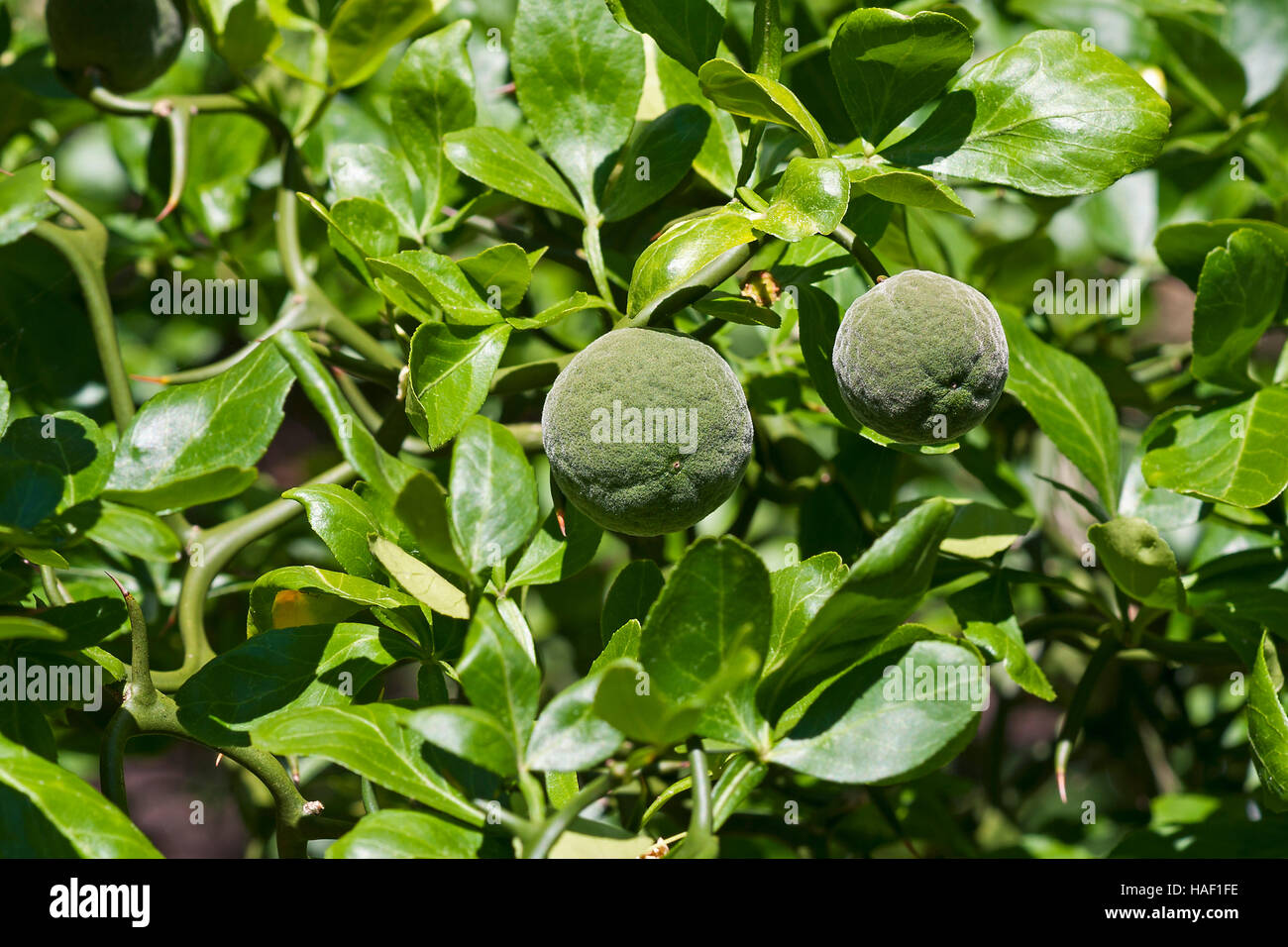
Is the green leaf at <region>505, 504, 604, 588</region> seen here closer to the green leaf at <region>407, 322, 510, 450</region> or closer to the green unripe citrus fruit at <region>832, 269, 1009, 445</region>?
the green leaf at <region>407, 322, 510, 450</region>

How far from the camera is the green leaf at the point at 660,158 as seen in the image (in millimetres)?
813

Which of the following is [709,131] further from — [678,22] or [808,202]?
[808,202]

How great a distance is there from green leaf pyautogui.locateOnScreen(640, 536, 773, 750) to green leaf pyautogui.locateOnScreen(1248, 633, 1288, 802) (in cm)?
38

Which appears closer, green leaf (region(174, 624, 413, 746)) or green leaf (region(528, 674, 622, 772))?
green leaf (region(528, 674, 622, 772))

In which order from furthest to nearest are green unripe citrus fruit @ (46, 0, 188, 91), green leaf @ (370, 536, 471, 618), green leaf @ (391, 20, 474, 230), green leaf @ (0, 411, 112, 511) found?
green unripe citrus fruit @ (46, 0, 188, 91) → green leaf @ (391, 20, 474, 230) → green leaf @ (0, 411, 112, 511) → green leaf @ (370, 536, 471, 618)

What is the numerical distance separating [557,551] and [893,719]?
26 cm

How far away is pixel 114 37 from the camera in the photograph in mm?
1013

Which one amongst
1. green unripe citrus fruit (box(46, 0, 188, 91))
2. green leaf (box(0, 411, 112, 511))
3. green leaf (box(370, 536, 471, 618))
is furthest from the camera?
green unripe citrus fruit (box(46, 0, 188, 91))

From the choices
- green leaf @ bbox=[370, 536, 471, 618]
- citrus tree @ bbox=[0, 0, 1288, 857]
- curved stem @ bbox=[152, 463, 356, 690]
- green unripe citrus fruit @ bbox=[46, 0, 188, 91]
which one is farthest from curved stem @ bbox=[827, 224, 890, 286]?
green unripe citrus fruit @ bbox=[46, 0, 188, 91]

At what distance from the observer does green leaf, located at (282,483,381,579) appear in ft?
2.32

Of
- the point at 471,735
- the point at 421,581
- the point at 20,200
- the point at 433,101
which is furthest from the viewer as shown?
the point at 433,101

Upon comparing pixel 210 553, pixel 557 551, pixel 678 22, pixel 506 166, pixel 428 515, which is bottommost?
pixel 210 553

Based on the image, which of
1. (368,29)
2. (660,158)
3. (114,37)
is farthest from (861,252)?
(114,37)

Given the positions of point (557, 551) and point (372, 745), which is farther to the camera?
point (557, 551)
